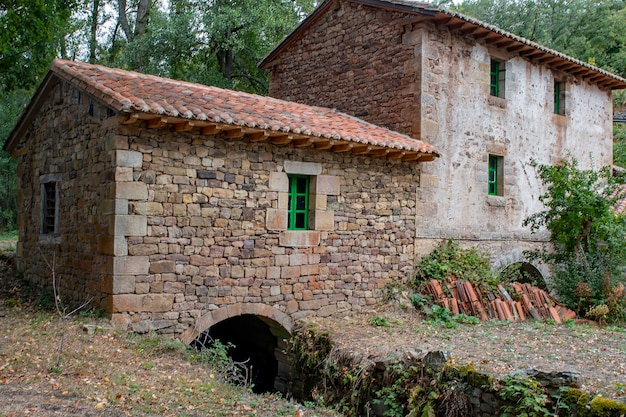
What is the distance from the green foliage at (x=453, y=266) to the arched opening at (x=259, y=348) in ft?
9.92

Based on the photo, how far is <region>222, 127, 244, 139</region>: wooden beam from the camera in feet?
25.8

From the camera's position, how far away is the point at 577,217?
1135 cm

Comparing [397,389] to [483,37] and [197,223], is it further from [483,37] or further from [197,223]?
[483,37]

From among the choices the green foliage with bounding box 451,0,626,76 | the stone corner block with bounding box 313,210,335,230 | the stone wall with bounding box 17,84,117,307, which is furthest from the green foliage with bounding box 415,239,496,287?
the green foliage with bounding box 451,0,626,76

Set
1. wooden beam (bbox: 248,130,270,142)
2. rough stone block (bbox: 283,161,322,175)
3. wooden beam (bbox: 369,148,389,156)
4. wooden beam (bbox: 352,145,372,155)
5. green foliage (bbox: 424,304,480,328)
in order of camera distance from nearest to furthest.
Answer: wooden beam (bbox: 248,130,270,142) < rough stone block (bbox: 283,161,322,175) < wooden beam (bbox: 352,145,372,155) < green foliage (bbox: 424,304,480,328) < wooden beam (bbox: 369,148,389,156)

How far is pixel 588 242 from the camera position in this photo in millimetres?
11477

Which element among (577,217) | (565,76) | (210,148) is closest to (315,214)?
(210,148)

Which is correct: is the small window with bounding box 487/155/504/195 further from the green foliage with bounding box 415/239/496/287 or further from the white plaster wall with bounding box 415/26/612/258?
the green foliage with bounding box 415/239/496/287

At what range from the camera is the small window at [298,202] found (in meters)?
9.23

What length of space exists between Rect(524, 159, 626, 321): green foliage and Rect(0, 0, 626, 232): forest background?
33.5 feet

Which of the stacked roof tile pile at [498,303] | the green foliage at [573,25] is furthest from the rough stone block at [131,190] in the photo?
the green foliage at [573,25]

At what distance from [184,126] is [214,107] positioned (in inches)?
29.7

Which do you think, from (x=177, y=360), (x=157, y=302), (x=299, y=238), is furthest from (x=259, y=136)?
(x=177, y=360)

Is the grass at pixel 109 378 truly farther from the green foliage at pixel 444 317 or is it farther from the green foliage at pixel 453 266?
the green foliage at pixel 453 266
